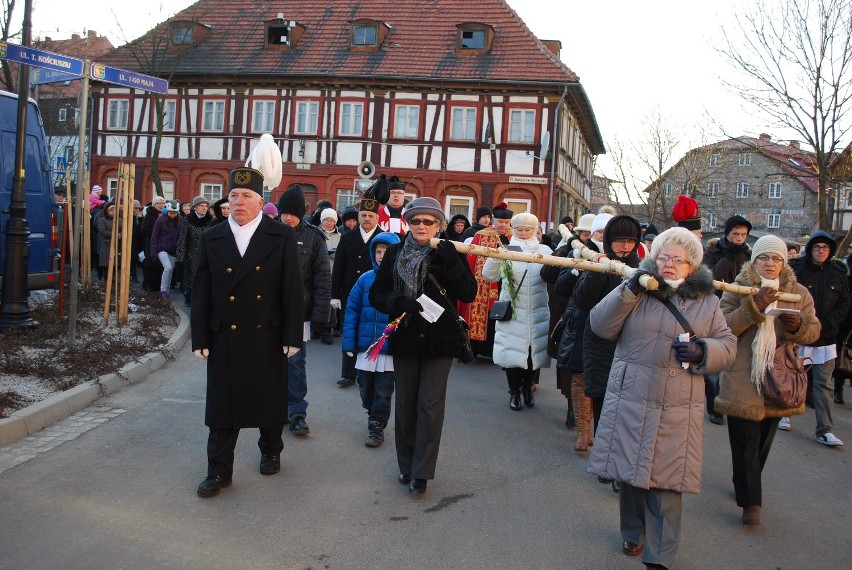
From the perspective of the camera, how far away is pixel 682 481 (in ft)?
14.2

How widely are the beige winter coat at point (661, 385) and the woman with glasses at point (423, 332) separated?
1295 millimetres

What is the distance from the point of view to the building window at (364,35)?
34812mm

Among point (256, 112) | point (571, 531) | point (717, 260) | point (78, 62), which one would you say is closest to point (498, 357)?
point (717, 260)

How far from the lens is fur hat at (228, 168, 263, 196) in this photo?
5434mm

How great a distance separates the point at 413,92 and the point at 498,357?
1052 inches

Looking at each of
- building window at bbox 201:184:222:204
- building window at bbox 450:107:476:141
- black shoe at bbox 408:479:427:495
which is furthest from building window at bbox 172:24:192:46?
black shoe at bbox 408:479:427:495

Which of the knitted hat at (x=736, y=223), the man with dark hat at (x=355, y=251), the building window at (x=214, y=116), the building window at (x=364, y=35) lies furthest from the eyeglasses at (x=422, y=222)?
the building window at (x=214, y=116)

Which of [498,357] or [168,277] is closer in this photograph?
[498,357]

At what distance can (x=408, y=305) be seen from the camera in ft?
17.6

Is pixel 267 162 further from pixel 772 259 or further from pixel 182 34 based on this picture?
pixel 182 34

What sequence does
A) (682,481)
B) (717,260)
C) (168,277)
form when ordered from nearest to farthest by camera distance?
(682,481), (717,260), (168,277)

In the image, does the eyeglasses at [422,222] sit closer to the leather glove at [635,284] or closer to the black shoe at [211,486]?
the leather glove at [635,284]

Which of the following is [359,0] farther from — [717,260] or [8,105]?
[717,260]

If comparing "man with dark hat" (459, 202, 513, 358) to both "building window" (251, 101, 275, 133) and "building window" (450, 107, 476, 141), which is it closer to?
"building window" (450, 107, 476, 141)
